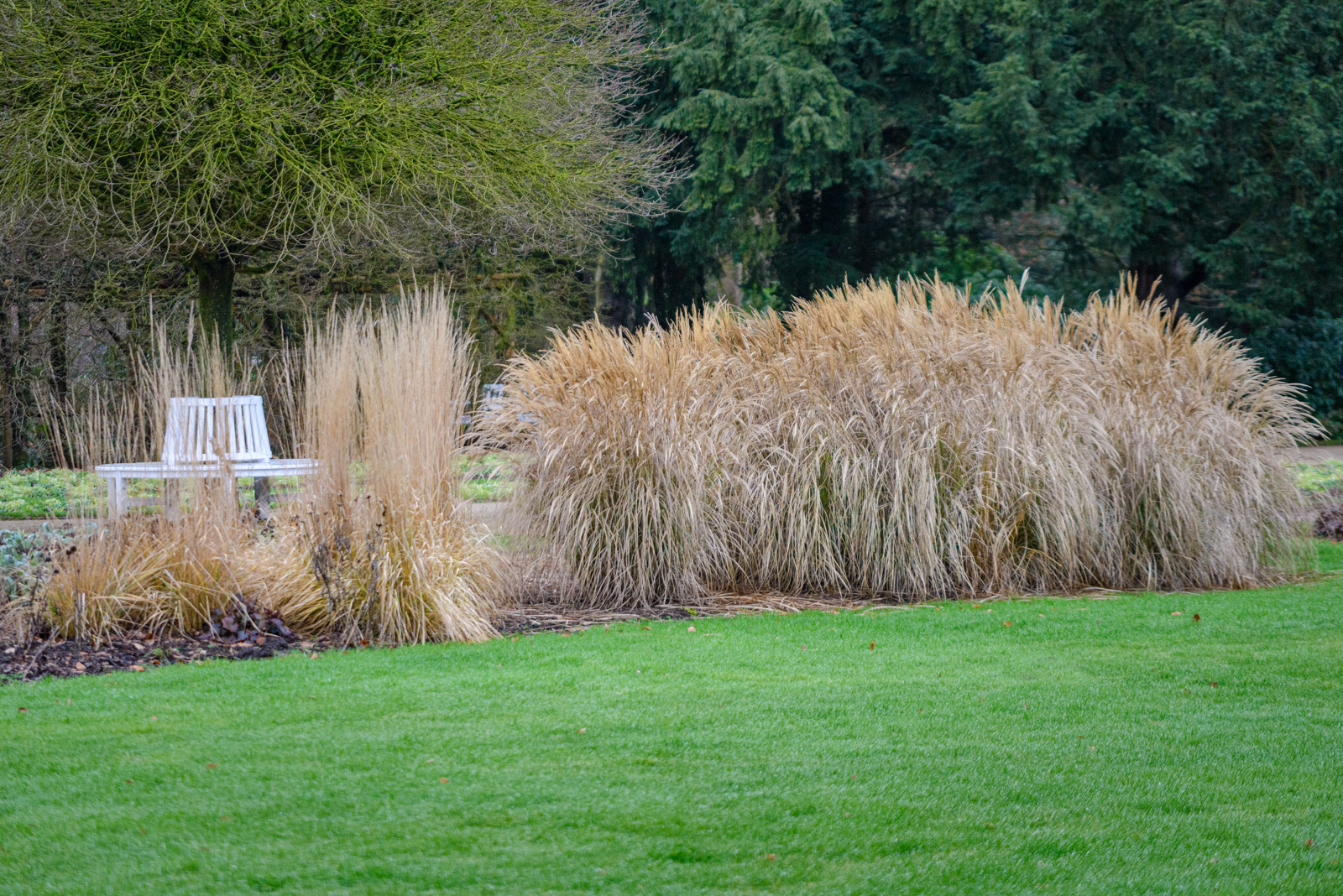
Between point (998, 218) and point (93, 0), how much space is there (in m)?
12.0

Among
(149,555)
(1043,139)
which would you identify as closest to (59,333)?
(149,555)

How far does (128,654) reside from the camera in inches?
169

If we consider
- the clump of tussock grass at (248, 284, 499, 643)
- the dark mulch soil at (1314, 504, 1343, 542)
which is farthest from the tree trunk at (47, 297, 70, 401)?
the dark mulch soil at (1314, 504, 1343, 542)

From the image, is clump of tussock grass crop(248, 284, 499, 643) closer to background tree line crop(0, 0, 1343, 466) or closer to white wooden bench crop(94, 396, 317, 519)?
white wooden bench crop(94, 396, 317, 519)

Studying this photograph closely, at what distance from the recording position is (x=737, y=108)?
15469mm

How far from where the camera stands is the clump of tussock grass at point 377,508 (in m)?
4.57

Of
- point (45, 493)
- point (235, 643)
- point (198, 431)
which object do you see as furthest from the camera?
point (45, 493)

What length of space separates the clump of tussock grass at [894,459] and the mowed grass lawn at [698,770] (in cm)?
92

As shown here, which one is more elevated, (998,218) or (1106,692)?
(998,218)

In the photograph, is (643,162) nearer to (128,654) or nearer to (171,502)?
(171,502)

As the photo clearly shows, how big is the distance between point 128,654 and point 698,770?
240 centimetres

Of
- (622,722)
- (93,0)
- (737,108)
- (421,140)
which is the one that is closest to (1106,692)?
(622,722)

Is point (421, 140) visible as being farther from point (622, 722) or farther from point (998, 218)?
point (998, 218)

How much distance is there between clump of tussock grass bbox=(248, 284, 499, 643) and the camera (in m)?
4.57
